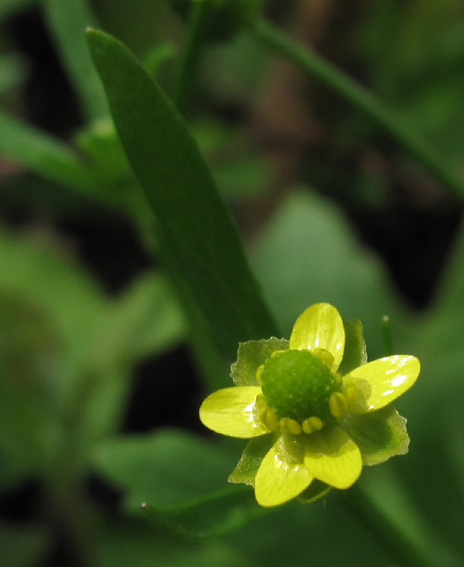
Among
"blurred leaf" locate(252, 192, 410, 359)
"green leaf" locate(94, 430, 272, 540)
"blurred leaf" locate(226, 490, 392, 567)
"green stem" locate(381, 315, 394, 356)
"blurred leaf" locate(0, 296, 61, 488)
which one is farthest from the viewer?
"blurred leaf" locate(252, 192, 410, 359)

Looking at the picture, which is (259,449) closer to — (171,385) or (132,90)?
(132,90)

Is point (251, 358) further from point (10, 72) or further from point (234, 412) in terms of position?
point (10, 72)

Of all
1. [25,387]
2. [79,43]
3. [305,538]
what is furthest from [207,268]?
[25,387]

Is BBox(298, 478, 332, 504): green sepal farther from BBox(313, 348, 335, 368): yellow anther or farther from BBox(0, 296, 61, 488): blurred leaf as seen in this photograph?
BBox(0, 296, 61, 488): blurred leaf

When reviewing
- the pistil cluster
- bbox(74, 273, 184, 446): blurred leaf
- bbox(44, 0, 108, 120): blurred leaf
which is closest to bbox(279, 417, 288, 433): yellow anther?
the pistil cluster

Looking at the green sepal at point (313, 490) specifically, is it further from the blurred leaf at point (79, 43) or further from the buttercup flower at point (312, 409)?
the blurred leaf at point (79, 43)

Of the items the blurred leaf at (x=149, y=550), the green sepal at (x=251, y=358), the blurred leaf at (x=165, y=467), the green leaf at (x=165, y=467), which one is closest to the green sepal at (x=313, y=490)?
the green sepal at (x=251, y=358)

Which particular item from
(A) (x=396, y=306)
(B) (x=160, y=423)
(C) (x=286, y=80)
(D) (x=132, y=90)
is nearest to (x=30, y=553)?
(B) (x=160, y=423)
